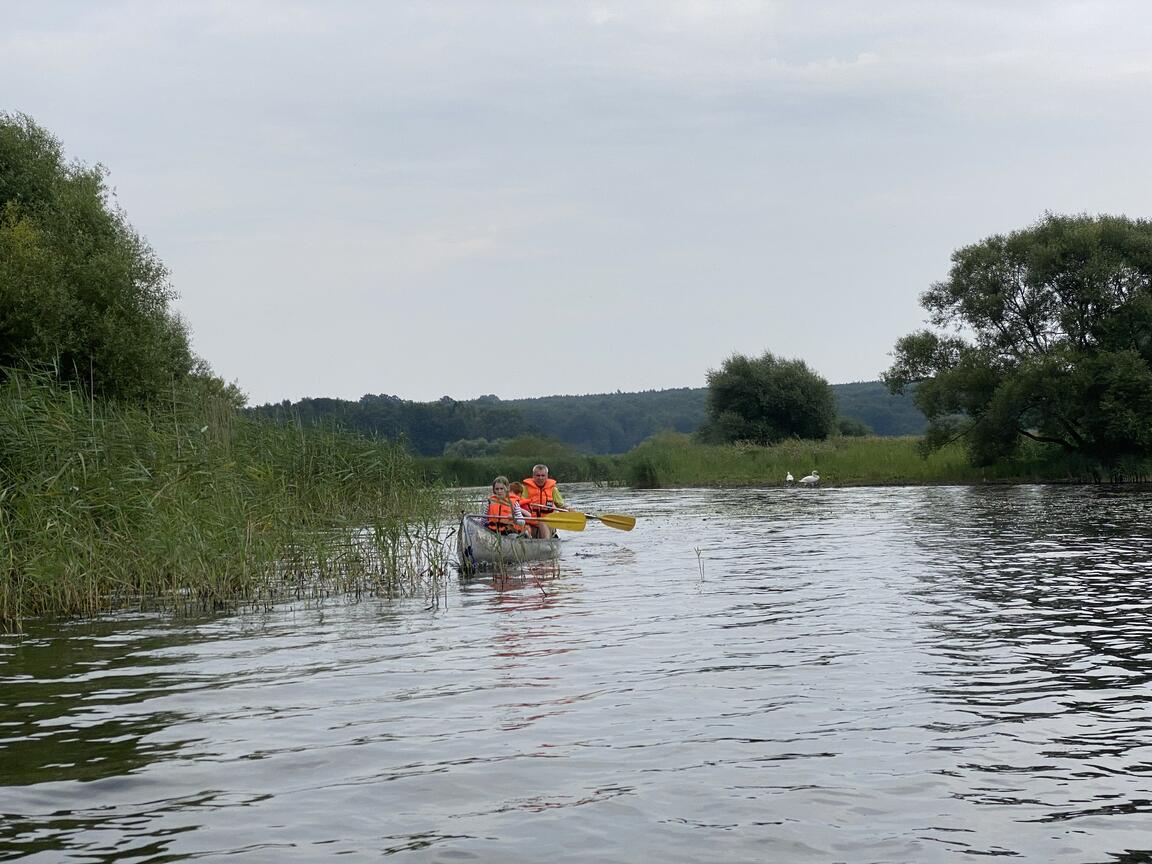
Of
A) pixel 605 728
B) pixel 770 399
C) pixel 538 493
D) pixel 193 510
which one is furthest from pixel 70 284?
pixel 770 399

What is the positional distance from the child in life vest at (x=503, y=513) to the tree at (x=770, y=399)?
1679 inches

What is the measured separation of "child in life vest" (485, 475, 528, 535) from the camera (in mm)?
17656

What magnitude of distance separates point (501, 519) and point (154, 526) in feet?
19.4

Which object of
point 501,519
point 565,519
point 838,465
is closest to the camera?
point 501,519

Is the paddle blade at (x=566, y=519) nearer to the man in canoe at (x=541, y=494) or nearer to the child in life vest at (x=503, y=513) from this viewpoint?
the man in canoe at (x=541, y=494)

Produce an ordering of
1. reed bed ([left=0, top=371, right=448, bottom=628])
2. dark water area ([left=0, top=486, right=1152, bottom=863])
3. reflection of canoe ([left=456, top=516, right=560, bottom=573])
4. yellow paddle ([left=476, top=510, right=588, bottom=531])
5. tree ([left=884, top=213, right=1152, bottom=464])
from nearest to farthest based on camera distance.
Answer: dark water area ([left=0, top=486, right=1152, bottom=863])
reed bed ([left=0, top=371, right=448, bottom=628])
reflection of canoe ([left=456, top=516, right=560, bottom=573])
yellow paddle ([left=476, top=510, right=588, bottom=531])
tree ([left=884, top=213, right=1152, bottom=464])

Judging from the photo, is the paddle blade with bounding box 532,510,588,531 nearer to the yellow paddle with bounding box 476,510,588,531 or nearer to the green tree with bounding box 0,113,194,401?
the yellow paddle with bounding box 476,510,588,531

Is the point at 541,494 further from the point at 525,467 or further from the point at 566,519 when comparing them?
the point at 525,467

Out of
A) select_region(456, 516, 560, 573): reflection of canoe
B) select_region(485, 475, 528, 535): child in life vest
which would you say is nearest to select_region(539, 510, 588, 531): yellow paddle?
select_region(485, 475, 528, 535): child in life vest

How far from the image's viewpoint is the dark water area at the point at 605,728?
17.3 ft

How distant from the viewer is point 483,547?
17047mm

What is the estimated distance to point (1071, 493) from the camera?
108 ft

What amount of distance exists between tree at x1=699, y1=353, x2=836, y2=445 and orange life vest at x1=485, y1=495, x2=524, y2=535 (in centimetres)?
4273

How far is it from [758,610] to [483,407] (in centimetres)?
8207
